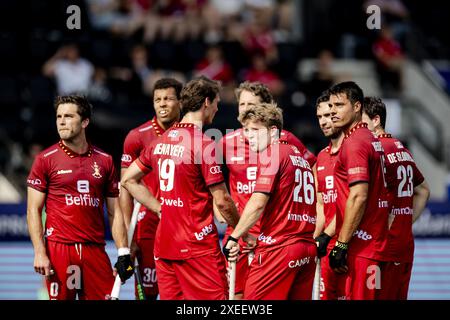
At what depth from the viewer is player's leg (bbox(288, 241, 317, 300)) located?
9.13 m

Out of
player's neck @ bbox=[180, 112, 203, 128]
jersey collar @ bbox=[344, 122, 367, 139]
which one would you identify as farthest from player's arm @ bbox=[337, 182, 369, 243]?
player's neck @ bbox=[180, 112, 203, 128]

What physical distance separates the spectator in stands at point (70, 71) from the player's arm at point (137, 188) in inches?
276

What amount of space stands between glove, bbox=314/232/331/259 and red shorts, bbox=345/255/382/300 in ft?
0.96

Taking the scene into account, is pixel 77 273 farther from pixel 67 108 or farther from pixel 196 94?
pixel 196 94

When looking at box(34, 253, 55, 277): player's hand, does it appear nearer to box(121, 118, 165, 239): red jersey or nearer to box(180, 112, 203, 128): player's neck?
box(121, 118, 165, 239): red jersey

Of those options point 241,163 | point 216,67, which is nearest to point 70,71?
point 216,67

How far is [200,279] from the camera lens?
9.33 meters

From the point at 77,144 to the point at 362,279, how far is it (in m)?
3.19

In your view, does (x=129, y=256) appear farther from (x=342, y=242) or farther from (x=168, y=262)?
(x=342, y=242)

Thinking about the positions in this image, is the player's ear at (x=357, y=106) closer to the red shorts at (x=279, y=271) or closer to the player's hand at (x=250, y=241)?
the red shorts at (x=279, y=271)

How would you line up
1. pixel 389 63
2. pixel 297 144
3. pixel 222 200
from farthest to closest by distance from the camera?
1. pixel 389 63
2. pixel 297 144
3. pixel 222 200

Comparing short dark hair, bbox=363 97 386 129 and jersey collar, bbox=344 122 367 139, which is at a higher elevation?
short dark hair, bbox=363 97 386 129

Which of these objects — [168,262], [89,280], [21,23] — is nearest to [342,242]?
[168,262]

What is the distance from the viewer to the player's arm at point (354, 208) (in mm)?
9156
